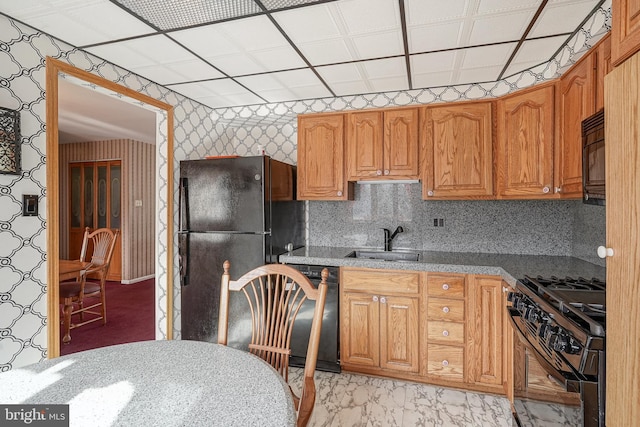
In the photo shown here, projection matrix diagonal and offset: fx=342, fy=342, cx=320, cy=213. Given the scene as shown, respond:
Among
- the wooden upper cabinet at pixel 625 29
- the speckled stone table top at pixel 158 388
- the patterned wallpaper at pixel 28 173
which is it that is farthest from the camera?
the patterned wallpaper at pixel 28 173

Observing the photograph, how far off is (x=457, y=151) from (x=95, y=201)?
6085mm

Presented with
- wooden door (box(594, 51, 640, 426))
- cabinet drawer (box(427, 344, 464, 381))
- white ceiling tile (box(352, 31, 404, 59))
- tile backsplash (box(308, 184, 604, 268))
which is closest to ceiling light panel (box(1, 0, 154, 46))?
white ceiling tile (box(352, 31, 404, 59))

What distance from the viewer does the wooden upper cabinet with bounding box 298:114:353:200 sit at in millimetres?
3020

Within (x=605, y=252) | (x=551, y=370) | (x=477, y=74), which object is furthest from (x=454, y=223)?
(x=605, y=252)

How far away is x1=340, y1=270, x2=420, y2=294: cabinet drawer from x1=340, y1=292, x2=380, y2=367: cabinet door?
0.21 feet

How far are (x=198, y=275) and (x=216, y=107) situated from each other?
1785 millimetres

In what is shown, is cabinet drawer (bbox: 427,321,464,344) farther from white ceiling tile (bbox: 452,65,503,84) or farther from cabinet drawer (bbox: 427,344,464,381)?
white ceiling tile (bbox: 452,65,503,84)

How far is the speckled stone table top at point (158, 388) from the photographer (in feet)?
2.73

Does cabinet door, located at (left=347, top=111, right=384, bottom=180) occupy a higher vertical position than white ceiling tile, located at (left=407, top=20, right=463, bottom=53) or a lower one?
lower

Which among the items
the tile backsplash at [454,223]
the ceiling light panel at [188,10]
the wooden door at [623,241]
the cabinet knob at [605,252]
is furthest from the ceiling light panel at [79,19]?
the cabinet knob at [605,252]

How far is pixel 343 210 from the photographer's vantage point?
10.9ft

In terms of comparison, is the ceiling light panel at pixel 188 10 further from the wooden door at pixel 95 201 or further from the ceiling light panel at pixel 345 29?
the wooden door at pixel 95 201

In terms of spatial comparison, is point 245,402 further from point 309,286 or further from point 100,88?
point 100,88

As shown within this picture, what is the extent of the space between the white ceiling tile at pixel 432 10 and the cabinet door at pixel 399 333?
5.94 feet
